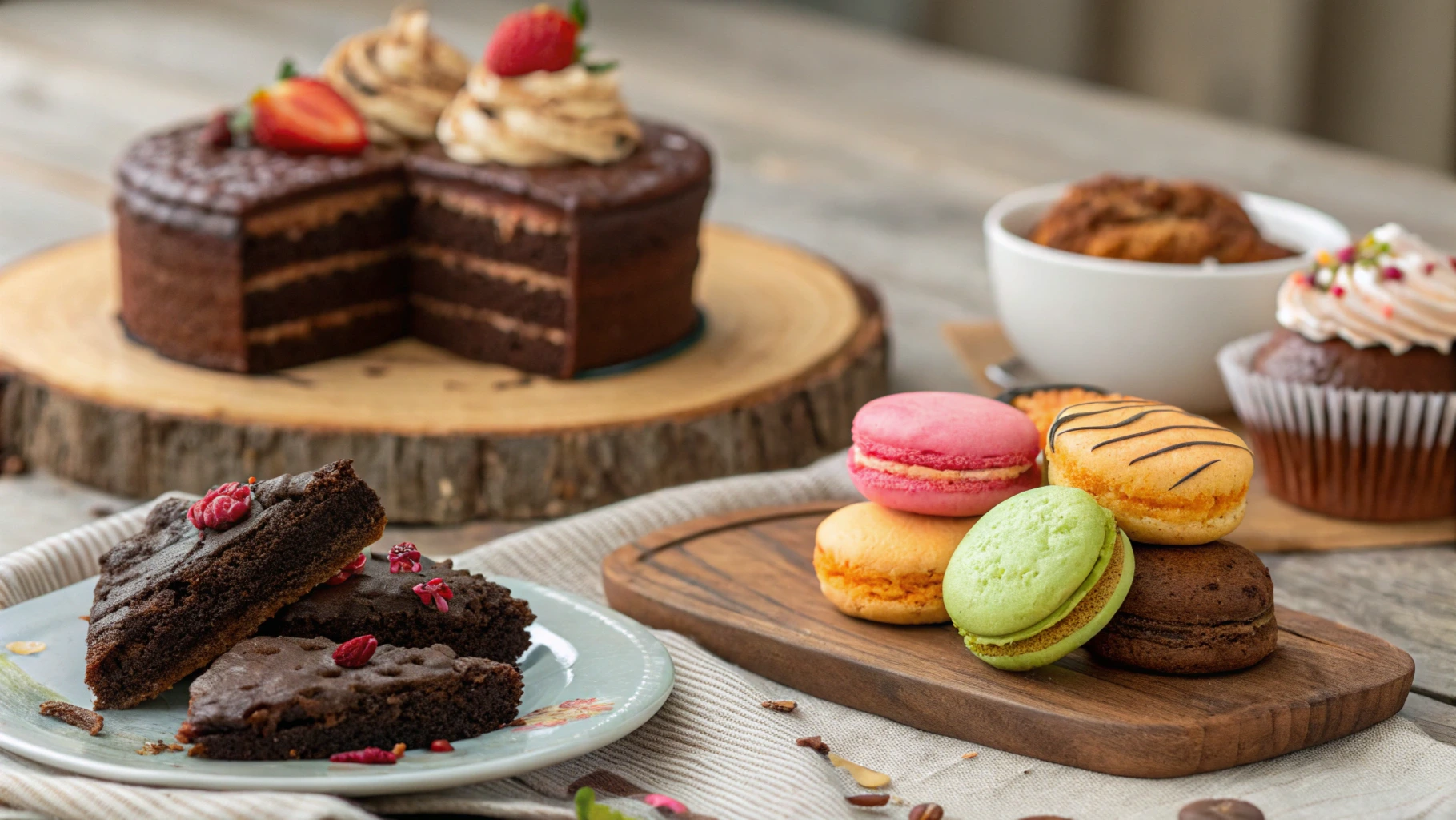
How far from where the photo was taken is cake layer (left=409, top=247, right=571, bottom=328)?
335 cm

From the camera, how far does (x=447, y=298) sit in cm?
355

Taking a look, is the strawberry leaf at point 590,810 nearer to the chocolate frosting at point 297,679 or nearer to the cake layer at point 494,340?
the chocolate frosting at point 297,679

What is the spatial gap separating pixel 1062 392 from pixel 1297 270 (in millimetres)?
697

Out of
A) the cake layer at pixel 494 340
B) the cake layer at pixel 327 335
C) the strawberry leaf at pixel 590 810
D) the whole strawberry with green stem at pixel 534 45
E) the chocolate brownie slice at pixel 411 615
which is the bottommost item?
the cake layer at pixel 327 335

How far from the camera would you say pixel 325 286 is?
344 centimetres

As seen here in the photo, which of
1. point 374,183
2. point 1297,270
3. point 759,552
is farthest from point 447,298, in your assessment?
point 1297,270

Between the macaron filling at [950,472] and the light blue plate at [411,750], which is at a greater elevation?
the macaron filling at [950,472]

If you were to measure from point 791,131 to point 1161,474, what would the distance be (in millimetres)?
3903

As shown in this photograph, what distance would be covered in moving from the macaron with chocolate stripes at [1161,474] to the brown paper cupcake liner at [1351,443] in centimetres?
69

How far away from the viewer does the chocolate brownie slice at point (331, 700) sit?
1.71 m

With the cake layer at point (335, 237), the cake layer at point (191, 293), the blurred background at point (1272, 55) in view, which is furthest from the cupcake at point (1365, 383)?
the blurred background at point (1272, 55)

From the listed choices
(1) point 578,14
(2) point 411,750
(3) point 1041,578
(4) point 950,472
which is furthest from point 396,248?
(3) point 1041,578

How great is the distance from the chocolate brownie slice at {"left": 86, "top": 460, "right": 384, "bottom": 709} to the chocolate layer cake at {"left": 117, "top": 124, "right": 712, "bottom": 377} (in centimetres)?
134

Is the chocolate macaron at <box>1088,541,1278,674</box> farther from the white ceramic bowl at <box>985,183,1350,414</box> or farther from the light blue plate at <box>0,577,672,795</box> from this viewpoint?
the white ceramic bowl at <box>985,183,1350,414</box>
